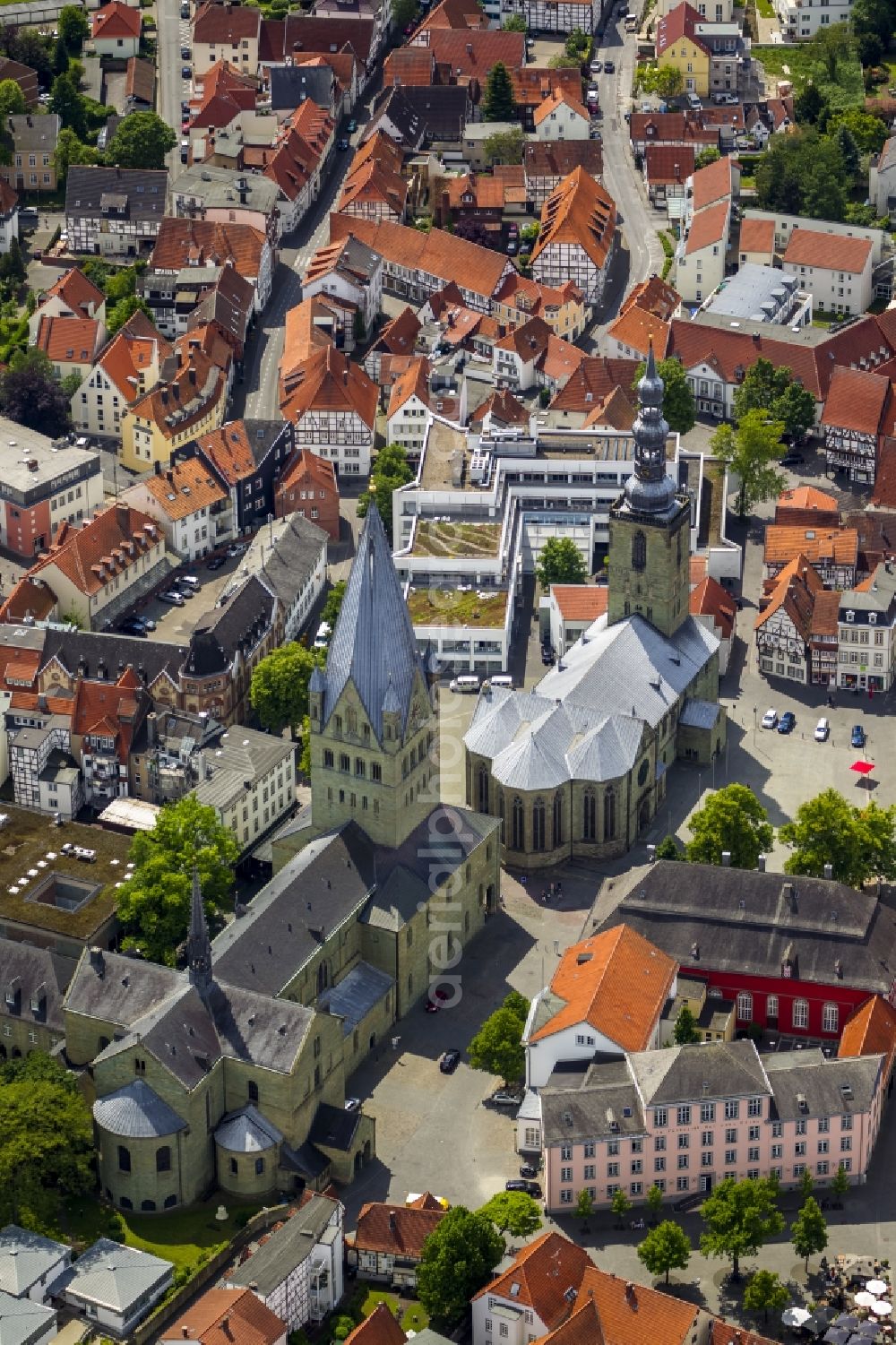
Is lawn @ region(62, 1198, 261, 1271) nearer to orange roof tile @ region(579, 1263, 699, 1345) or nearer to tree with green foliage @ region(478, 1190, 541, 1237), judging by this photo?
Result: tree with green foliage @ region(478, 1190, 541, 1237)

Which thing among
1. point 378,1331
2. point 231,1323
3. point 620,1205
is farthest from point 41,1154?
point 620,1205

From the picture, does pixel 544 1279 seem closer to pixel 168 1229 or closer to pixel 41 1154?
pixel 168 1229

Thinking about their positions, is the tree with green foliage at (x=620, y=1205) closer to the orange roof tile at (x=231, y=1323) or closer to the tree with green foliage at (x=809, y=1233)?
the tree with green foliage at (x=809, y=1233)

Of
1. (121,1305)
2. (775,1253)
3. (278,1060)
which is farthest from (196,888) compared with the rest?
(775,1253)

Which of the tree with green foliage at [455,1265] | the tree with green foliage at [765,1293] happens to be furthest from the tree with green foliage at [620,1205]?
the tree with green foliage at [765,1293]

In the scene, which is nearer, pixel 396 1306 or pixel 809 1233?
pixel 809 1233

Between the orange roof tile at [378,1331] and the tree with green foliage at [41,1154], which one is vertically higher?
the tree with green foliage at [41,1154]

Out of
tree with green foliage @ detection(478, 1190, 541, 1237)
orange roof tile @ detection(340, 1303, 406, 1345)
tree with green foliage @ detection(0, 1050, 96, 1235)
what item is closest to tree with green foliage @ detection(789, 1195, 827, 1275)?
tree with green foliage @ detection(478, 1190, 541, 1237)
